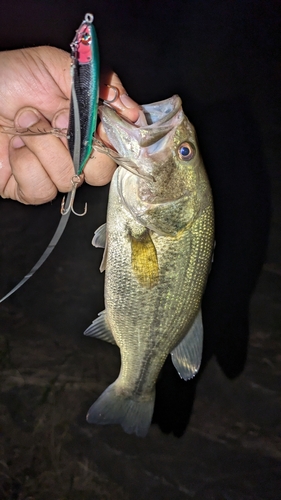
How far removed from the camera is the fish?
43.5 inches

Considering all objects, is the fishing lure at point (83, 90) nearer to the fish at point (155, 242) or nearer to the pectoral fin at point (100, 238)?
the fish at point (155, 242)

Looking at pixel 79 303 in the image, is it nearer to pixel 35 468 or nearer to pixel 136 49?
pixel 35 468

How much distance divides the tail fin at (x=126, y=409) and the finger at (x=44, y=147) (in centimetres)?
102

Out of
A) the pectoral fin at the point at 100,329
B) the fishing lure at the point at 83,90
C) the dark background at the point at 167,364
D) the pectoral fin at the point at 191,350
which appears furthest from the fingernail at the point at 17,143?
the dark background at the point at 167,364

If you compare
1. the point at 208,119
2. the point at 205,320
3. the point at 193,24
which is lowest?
the point at 205,320

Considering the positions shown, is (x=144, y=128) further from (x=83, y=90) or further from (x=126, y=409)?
(x=126, y=409)

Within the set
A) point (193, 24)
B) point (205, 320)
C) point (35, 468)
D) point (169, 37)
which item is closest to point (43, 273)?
point (205, 320)

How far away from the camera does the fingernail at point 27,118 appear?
4.52 feet

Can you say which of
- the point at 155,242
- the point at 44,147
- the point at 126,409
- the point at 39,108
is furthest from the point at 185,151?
the point at 126,409

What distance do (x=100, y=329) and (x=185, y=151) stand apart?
2.71ft

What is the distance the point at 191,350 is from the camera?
1414mm

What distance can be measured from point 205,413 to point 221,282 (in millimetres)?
1123

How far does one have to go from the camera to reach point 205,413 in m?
2.83

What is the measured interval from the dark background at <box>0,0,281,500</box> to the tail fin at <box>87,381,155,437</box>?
1.30 m
